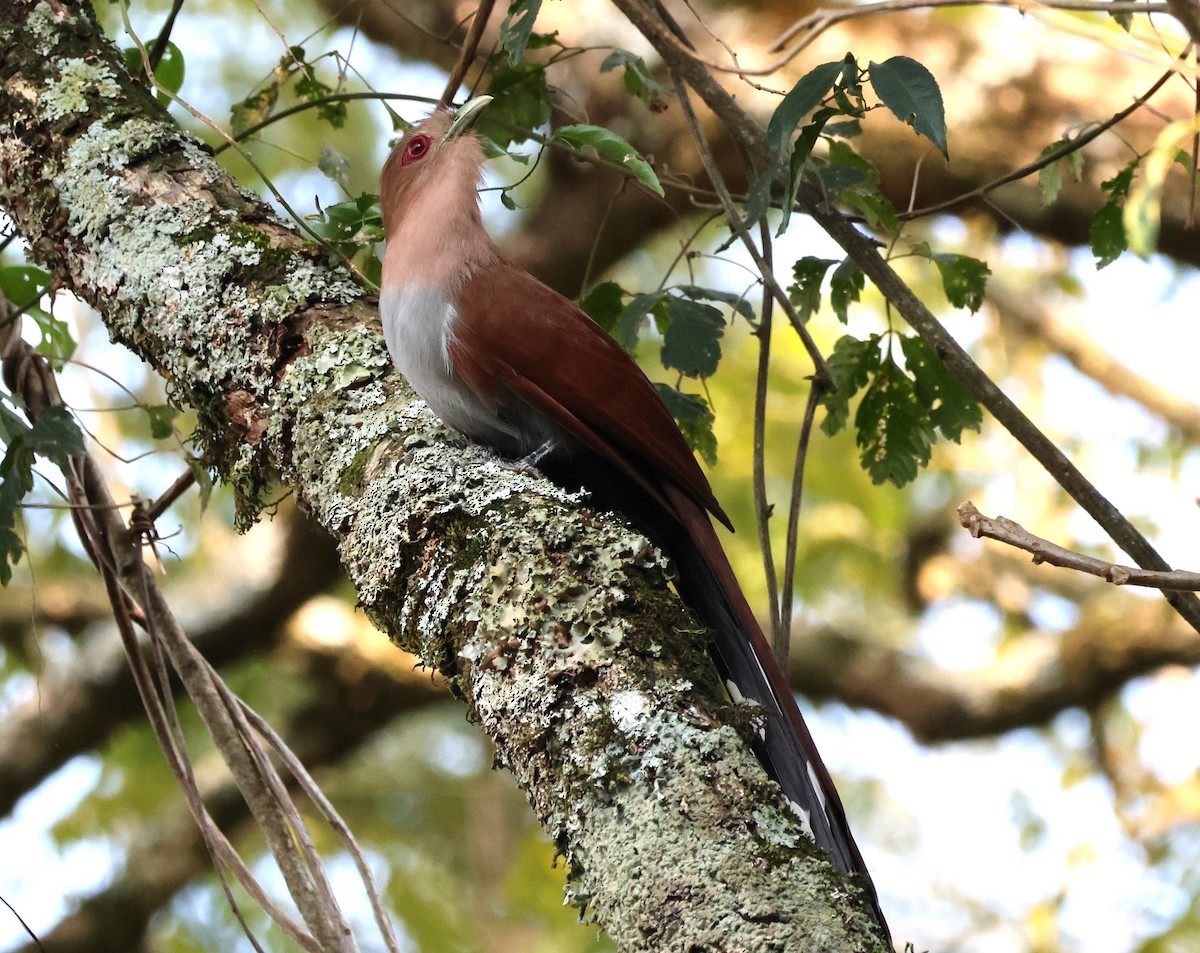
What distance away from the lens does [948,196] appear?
504cm

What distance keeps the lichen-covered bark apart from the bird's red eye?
56cm

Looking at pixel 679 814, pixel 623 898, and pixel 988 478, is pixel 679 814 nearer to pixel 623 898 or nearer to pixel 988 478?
pixel 623 898

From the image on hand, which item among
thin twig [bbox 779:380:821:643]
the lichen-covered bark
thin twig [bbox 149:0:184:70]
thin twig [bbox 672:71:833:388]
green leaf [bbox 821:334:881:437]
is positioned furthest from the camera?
green leaf [bbox 821:334:881:437]

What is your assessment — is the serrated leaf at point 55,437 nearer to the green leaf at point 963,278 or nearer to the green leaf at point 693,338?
the green leaf at point 693,338

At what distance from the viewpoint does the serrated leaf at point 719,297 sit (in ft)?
8.91

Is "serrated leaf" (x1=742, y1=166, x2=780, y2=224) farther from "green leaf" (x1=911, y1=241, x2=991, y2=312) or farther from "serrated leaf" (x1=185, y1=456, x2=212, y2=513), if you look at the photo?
"serrated leaf" (x1=185, y1=456, x2=212, y2=513)

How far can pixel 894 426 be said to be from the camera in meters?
2.79

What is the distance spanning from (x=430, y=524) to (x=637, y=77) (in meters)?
1.54

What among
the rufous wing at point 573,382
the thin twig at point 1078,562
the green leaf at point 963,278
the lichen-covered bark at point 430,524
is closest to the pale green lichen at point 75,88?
the lichen-covered bark at point 430,524

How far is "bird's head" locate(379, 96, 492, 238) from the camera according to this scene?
2.69 metres

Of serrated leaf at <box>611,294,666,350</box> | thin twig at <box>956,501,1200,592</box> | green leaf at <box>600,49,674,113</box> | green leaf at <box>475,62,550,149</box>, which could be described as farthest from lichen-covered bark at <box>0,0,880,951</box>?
green leaf at <box>600,49,674,113</box>

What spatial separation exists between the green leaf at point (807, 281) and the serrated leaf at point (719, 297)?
12cm

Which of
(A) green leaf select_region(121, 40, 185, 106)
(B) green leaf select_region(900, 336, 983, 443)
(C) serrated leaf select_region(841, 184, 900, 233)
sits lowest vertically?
(A) green leaf select_region(121, 40, 185, 106)

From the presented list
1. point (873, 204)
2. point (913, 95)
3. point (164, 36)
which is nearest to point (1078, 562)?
point (913, 95)
